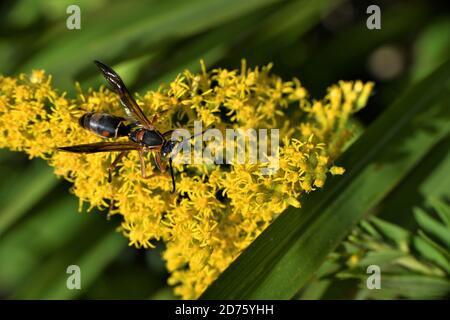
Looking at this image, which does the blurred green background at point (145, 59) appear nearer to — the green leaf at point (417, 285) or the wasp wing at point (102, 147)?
the green leaf at point (417, 285)

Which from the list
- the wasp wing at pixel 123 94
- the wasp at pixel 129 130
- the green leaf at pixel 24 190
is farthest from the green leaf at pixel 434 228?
the green leaf at pixel 24 190

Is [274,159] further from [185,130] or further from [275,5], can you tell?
[275,5]

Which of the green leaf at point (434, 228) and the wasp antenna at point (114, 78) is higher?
the wasp antenna at point (114, 78)

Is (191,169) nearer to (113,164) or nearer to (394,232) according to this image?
(113,164)

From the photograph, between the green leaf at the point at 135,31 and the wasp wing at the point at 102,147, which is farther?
the green leaf at the point at 135,31

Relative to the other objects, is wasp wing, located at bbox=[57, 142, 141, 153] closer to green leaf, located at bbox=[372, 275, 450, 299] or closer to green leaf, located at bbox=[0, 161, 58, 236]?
green leaf, located at bbox=[0, 161, 58, 236]
